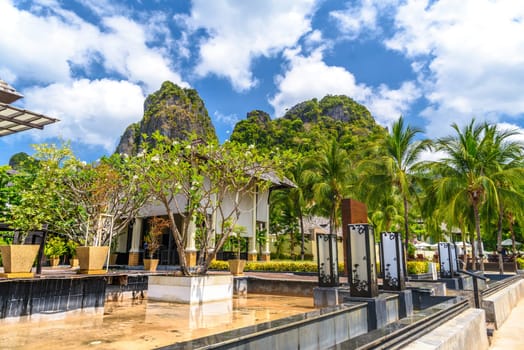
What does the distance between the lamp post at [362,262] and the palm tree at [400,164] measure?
8760mm

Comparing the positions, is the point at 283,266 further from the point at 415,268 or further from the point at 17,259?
the point at 17,259

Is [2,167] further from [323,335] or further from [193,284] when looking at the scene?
[323,335]

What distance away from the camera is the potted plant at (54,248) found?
588 inches

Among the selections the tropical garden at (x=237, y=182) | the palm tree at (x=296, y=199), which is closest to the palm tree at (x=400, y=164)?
the tropical garden at (x=237, y=182)

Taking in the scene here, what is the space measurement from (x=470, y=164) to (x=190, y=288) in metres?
11.5

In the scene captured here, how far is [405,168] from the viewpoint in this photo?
46.2 ft

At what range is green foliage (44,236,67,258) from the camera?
14922 millimetres

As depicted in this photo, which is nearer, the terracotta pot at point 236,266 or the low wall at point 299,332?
the low wall at point 299,332

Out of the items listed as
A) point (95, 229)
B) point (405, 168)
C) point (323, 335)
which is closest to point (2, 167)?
point (95, 229)

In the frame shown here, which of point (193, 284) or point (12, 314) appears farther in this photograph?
point (193, 284)

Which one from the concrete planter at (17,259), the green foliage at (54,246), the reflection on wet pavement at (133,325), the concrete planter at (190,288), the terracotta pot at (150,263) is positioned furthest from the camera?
the green foliage at (54,246)

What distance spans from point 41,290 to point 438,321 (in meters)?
5.83

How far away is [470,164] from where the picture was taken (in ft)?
43.8

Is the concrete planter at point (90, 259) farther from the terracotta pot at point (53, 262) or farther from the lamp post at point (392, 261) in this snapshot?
the terracotta pot at point (53, 262)
